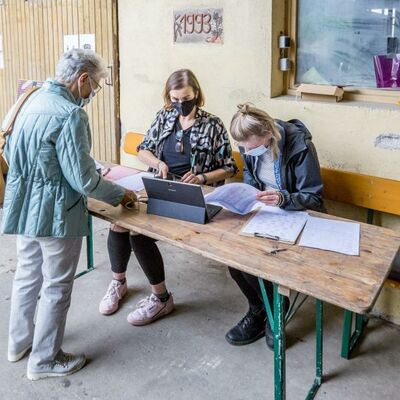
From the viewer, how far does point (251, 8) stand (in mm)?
2918

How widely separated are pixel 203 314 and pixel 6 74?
12.2 feet

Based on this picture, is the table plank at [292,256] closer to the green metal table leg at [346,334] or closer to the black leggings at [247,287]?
the black leggings at [247,287]

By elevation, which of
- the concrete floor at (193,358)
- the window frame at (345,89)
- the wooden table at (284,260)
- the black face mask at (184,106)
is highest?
the window frame at (345,89)

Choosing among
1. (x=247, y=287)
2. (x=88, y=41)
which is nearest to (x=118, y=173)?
(x=247, y=287)

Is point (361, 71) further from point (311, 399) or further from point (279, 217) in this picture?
point (311, 399)

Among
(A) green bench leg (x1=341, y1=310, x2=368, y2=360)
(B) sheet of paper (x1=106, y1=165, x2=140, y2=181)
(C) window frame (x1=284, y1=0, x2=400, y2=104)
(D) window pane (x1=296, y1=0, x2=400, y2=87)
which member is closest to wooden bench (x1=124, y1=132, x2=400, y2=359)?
(A) green bench leg (x1=341, y1=310, x2=368, y2=360)

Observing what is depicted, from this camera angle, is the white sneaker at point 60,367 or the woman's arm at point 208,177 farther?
the woman's arm at point 208,177

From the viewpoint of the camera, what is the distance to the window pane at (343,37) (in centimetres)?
258

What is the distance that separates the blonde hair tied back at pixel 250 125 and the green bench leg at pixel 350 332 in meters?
0.88

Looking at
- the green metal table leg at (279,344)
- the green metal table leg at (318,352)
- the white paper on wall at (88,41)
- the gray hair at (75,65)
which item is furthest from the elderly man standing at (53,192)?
the white paper on wall at (88,41)

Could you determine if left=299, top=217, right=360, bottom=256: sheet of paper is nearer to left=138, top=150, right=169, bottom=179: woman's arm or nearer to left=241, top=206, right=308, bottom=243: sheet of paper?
left=241, top=206, right=308, bottom=243: sheet of paper

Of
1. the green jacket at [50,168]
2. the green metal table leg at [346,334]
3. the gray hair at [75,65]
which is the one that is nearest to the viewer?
the green jacket at [50,168]

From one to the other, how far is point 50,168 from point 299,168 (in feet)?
3.55

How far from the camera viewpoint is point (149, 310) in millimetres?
2682
